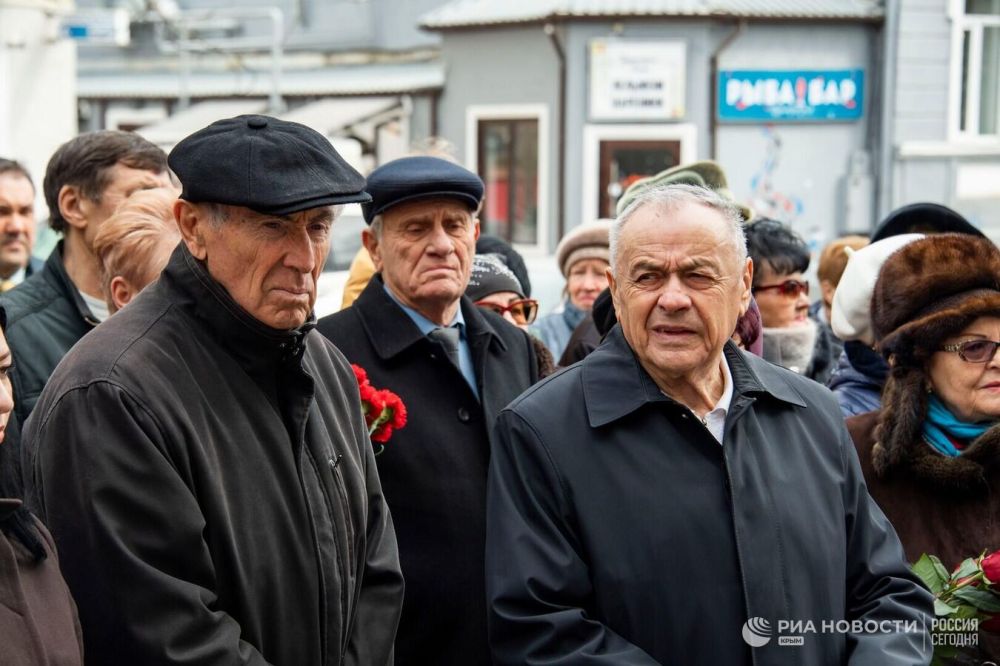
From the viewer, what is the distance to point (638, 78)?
1716 cm

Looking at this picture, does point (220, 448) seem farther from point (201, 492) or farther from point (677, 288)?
point (677, 288)

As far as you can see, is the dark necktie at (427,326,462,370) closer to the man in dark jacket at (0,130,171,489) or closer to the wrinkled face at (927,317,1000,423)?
the man in dark jacket at (0,130,171,489)

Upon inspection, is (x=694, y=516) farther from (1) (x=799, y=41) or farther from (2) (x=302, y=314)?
(1) (x=799, y=41)

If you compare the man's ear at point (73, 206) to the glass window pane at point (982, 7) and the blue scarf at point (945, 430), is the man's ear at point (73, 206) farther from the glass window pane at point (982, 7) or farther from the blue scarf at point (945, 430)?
the glass window pane at point (982, 7)

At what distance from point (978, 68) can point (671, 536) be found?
16.2 m

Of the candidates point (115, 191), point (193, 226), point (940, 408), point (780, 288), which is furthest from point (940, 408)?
point (115, 191)

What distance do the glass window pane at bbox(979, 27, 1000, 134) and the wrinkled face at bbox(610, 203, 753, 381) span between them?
15.8 metres

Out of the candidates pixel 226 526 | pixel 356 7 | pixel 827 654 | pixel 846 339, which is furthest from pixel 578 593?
pixel 356 7

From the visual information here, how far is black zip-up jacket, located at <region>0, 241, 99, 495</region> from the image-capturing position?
3678 millimetres

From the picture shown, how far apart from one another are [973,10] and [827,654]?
16.1 meters

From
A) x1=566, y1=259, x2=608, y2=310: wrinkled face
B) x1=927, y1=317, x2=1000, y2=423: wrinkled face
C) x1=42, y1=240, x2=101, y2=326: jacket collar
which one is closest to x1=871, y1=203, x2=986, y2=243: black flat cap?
x1=927, y1=317, x2=1000, y2=423: wrinkled face

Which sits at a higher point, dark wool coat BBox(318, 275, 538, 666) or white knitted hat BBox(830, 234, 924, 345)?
white knitted hat BBox(830, 234, 924, 345)

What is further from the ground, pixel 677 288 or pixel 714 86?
pixel 714 86

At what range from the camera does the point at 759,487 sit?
2.74m
